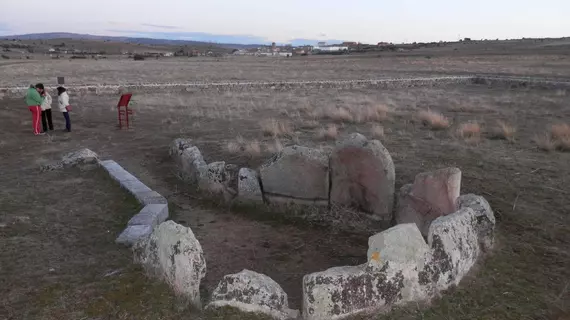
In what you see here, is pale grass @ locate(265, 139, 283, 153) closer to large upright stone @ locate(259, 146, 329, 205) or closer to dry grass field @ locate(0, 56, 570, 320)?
dry grass field @ locate(0, 56, 570, 320)

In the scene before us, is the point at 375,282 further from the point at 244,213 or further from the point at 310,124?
the point at 310,124

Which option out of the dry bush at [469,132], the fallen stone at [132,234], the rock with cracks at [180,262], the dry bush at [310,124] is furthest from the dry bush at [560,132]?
the rock with cracks at [180,262]

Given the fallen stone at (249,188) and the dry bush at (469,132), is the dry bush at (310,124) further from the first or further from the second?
the fallen stone at (249,188)

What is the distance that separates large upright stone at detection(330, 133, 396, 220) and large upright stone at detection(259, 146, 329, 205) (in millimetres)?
263

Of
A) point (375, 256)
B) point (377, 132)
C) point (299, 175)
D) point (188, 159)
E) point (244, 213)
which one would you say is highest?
point (375, 256)

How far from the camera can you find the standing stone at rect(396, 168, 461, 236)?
655cm

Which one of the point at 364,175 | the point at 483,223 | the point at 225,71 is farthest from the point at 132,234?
the point at 225,71

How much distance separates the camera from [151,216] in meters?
7.41

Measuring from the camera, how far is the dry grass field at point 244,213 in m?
5.13

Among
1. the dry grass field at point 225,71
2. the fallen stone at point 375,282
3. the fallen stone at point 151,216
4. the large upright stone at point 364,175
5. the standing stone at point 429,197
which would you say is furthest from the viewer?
the dry grass field at point 225,71

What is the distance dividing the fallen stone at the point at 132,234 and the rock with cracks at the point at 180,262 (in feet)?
4.35

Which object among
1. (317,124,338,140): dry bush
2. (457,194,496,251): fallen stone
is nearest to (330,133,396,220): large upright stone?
(457,194,496,251): fallen stone

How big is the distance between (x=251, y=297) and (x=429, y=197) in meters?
3.25

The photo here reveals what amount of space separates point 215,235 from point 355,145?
2.58 m
